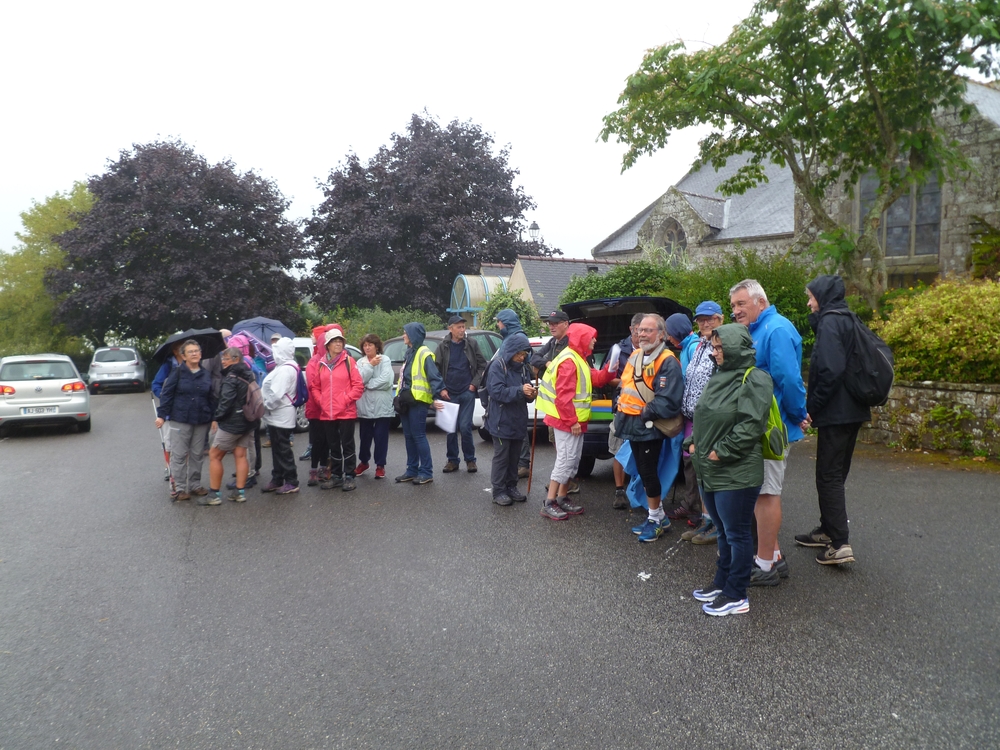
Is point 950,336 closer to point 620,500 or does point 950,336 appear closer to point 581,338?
point 620,500

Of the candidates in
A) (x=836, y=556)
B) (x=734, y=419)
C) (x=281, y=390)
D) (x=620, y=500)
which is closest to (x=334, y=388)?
(x=281, y=390)

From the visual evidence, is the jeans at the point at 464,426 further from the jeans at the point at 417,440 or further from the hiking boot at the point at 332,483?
the hiking boot at the point at 332,483

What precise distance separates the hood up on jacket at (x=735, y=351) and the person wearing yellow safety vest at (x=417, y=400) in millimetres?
4728

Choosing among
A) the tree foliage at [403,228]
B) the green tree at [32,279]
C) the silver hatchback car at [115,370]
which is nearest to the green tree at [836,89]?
the silver hatchback car at [115,370]

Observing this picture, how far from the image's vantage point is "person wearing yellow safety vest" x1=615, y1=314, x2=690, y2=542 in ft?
19.4

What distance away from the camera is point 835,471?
202 inches

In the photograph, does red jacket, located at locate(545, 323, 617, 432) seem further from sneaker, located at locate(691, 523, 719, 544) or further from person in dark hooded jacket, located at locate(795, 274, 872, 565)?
person in dark hooded jacket, located at locate(795, 274, 872, 565)

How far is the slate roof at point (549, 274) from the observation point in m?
29.3

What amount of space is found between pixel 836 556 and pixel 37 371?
48.1ft

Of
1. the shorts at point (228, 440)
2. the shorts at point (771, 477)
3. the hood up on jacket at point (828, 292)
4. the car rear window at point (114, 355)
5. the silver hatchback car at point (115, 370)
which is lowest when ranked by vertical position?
the silver hatchback car at point (115, 370)

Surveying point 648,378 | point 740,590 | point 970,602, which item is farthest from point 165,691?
point 970,602

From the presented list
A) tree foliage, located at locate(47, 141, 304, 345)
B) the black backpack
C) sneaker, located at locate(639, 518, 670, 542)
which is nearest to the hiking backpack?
the black backpack

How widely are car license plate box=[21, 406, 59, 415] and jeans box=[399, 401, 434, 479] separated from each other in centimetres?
924

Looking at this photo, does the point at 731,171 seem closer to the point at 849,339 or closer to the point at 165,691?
the point at 849,339
